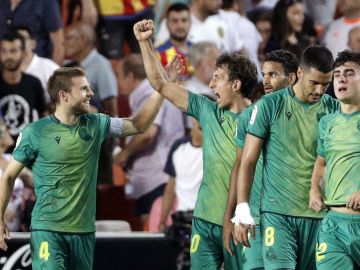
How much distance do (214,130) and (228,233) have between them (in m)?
0.93

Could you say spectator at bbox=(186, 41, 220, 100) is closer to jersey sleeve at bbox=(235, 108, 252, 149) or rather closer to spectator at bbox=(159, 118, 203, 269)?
spectator at bbox=(159, 118, 203, 269)

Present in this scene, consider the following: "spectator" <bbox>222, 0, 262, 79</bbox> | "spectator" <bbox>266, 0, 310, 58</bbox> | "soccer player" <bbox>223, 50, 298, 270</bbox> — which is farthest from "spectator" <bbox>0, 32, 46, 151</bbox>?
"soccer player" <bbox>223, 50, 298, 270</bbox>

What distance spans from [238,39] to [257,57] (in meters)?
0.42

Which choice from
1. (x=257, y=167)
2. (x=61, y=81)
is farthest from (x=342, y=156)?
(x=61, y=81)

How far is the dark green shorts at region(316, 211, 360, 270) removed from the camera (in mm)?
7785

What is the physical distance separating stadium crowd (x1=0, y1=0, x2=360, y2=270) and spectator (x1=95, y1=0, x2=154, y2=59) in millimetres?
14

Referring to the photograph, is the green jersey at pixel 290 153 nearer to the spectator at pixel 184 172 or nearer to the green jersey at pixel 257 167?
the green jersey at pixel 257 167

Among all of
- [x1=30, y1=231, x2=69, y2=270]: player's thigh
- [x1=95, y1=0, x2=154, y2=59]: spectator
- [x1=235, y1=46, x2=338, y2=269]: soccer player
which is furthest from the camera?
[x1=95, y1=0, x2=154, y2=59]: spectator

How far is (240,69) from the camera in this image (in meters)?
9.33

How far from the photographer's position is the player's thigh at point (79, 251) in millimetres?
9086

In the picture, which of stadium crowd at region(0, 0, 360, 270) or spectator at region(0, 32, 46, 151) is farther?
spectator at region(0, 32, 46, 151)

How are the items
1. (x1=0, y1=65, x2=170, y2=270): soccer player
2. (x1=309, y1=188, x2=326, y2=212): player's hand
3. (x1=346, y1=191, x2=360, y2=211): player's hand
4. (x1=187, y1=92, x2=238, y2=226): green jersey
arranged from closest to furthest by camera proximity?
(x1=346, y1=191, x2=360, y2=211): player's hand, (x1=309, y1=188, x2=326, y2=212): player's hand, (x1=0, y1=65, x2=170, y2=270): soccer player, (x1=187, y1=92, x2=238, y2=226): green jersey

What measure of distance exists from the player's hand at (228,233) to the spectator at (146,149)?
4.26m

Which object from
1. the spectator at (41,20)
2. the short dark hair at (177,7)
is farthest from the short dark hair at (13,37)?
the short dark hair at (177,7)
